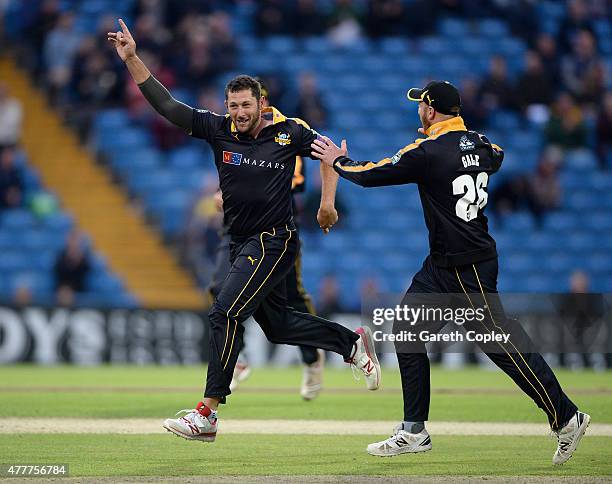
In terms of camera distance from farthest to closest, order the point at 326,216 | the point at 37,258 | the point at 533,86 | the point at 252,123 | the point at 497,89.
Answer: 1. the point at 497,89
2. the point at 533,86
3. the point at 37,258
4. the point at 326,216
5. the point at 252,123

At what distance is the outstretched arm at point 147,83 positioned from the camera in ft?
25.5

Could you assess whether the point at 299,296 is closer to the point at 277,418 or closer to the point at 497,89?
the point at 277,418

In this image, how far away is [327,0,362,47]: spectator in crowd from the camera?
22.2 m

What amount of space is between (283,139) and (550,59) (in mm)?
14672

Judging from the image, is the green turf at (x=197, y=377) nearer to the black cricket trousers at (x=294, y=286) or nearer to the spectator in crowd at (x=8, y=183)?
the black cricket trousers at (x=294, y=286)

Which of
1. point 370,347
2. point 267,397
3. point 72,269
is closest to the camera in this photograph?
point 370,347

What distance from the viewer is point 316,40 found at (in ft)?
72.6

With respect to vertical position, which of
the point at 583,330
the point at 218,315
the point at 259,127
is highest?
the point at 259,127

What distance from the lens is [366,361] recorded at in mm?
8414

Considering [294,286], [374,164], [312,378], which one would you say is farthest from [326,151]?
[312,378]

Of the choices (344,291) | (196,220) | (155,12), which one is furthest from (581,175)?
(155,12)

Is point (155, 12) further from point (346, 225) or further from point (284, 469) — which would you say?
point (284, 469)

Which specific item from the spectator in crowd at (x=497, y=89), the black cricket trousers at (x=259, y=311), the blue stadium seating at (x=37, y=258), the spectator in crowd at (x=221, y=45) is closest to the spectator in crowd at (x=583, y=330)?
the spectator in crowd at (x=497, y=89)

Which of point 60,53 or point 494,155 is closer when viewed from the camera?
point 494,155
